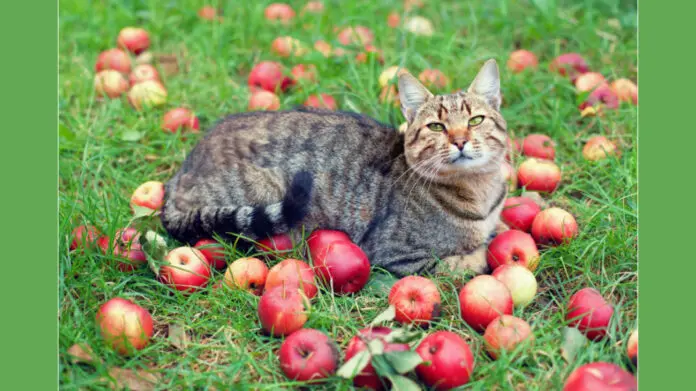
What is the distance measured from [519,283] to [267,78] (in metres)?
3.12

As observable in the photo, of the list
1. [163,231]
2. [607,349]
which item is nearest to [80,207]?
[163,231]

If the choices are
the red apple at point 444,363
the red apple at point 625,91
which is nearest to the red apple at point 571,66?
the red apple at point 625,91

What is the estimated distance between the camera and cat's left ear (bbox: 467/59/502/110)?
4883mm

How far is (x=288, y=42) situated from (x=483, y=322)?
3.71m

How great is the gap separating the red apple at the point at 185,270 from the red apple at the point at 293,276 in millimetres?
454

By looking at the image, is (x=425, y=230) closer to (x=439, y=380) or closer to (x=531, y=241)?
(x=531, y=241)

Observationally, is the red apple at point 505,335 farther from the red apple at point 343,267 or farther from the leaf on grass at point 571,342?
the red apple at point 343,267

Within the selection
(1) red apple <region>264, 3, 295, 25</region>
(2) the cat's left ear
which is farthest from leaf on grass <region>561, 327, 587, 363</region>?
(1) red apple <region>264, 3, 295, 25</region>

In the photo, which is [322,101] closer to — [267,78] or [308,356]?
[267,78]

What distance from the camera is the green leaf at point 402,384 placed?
374 centimetres

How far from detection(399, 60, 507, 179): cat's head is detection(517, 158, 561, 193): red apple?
66cm

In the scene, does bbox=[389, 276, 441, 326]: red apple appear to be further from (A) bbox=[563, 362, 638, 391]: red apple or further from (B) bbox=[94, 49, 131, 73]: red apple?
(B) bbox=[94, 49, 131, 73]: red apple

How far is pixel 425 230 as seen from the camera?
5027 mm

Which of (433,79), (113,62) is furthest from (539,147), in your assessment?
(113,62)
